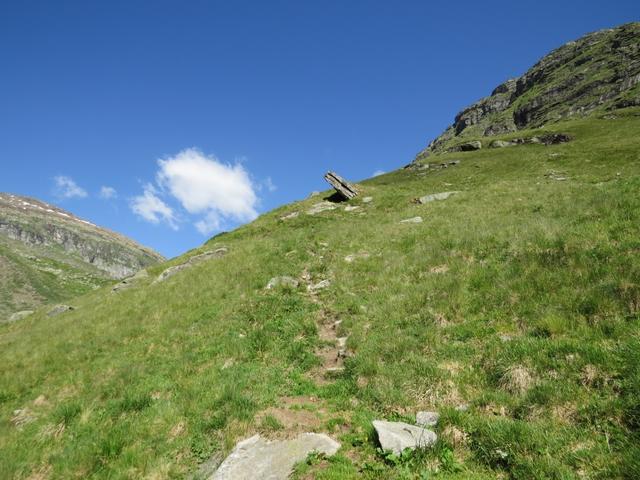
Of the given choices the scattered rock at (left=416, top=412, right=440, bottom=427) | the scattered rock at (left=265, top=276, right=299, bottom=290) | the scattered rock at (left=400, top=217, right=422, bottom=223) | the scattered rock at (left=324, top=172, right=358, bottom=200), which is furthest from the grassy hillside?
the scattered rock at (left=324, top=172, right=358, bottom=200)

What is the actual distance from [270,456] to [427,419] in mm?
3262

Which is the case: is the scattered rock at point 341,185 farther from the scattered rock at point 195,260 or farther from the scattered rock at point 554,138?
the scattered rock at point 554,138

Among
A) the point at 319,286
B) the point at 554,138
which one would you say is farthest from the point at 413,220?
the point at 554,138

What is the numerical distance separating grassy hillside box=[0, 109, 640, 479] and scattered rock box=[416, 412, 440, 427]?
0.60ft

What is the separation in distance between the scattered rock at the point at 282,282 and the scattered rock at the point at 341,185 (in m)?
22.6

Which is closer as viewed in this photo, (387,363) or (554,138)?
(387,363)

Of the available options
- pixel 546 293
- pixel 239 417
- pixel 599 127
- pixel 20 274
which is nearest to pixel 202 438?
pixel 239 417

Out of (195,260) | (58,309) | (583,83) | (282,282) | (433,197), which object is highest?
(583,83)

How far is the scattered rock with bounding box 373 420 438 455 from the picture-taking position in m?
6.51

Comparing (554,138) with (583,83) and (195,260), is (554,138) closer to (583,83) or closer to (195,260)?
(195,260)

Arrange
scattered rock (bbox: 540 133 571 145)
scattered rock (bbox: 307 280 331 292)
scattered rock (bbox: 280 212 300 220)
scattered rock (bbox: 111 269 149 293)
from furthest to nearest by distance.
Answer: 1. scattered rock (bbox: 540 133 571 145)
2. scattered rock (bbox: 280 212 300 220)
3. scattered rock (bbox: 111 269 149 293)
4. scattered rock (bbox: 307 280 331 292)

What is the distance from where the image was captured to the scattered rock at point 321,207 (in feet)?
123

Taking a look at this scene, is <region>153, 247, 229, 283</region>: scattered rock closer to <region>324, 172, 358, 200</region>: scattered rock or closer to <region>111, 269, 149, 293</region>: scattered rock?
<region>111, 269, 149, 293</region>: scattered rock

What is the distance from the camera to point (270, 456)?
24.3ft
